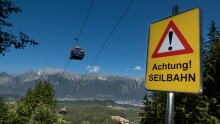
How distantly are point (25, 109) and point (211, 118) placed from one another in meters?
32.4

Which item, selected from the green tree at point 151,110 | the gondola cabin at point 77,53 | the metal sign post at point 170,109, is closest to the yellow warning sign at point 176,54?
the metal sign post at point 170,109

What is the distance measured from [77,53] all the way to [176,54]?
20.6 m

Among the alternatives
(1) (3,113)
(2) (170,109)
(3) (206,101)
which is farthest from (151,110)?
(2) (170,109)

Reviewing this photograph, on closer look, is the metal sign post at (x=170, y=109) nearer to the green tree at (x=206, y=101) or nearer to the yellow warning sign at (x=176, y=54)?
the yellow warning sign at (x=176, y=54)

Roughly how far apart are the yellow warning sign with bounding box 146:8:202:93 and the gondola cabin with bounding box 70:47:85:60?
66.3 ft

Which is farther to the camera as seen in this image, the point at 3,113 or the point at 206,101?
the point at 3,113

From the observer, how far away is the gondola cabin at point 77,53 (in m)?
21.7

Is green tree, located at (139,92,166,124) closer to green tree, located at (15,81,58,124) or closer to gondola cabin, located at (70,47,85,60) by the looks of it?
gondola cabin, located at (70,47,85,60)

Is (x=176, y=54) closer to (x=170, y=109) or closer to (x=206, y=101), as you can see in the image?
(x=170, y=109)

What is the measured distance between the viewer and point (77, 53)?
71.7 feet

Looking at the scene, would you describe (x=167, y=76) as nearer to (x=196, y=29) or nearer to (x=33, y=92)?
(x=196, y=29)

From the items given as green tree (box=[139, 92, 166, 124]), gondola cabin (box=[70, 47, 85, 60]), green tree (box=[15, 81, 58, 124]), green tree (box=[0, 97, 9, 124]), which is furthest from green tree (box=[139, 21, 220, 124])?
green tree (box=[0, 97, 9, 124])

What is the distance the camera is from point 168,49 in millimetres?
1864

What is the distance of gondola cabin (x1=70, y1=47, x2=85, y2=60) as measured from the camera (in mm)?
21703
